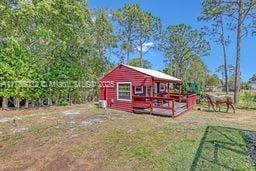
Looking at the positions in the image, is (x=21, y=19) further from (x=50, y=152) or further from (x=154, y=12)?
(x=154, y=12)

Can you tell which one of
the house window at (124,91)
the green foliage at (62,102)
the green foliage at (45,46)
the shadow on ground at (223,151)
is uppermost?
the green foliage at (45,46)

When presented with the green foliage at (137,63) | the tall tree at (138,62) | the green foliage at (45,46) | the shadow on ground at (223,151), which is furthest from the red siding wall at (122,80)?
the green foliage at (137,63)

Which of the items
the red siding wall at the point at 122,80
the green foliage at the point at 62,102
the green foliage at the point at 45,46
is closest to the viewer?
the red siding wall at the point at 122,80

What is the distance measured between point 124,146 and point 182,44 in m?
30.4

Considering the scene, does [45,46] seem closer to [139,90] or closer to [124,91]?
[124,91]

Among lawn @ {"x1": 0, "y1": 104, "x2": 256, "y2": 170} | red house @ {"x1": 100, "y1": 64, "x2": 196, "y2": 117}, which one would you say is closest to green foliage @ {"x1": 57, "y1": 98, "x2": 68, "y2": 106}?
red house @ {"x1": 100, "y1": 64, "x2": 196, "y2": 117}

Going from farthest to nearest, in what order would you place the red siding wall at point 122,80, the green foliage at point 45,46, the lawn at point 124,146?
the green foliage at point 45,46 < the red siding wall at point 122,80 < the lawn at point 124,146

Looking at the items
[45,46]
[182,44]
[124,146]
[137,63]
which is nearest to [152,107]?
[124,146]

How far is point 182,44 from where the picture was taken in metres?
36.5

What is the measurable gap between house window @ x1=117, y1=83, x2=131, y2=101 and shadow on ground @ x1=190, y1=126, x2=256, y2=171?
7079mm

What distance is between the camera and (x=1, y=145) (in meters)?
8.76

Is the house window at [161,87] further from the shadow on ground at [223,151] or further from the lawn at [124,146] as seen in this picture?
the shadow on ground at [223,151]

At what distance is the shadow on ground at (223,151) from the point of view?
21.3 feet

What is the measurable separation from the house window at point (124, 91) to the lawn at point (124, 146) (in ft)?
15.5
